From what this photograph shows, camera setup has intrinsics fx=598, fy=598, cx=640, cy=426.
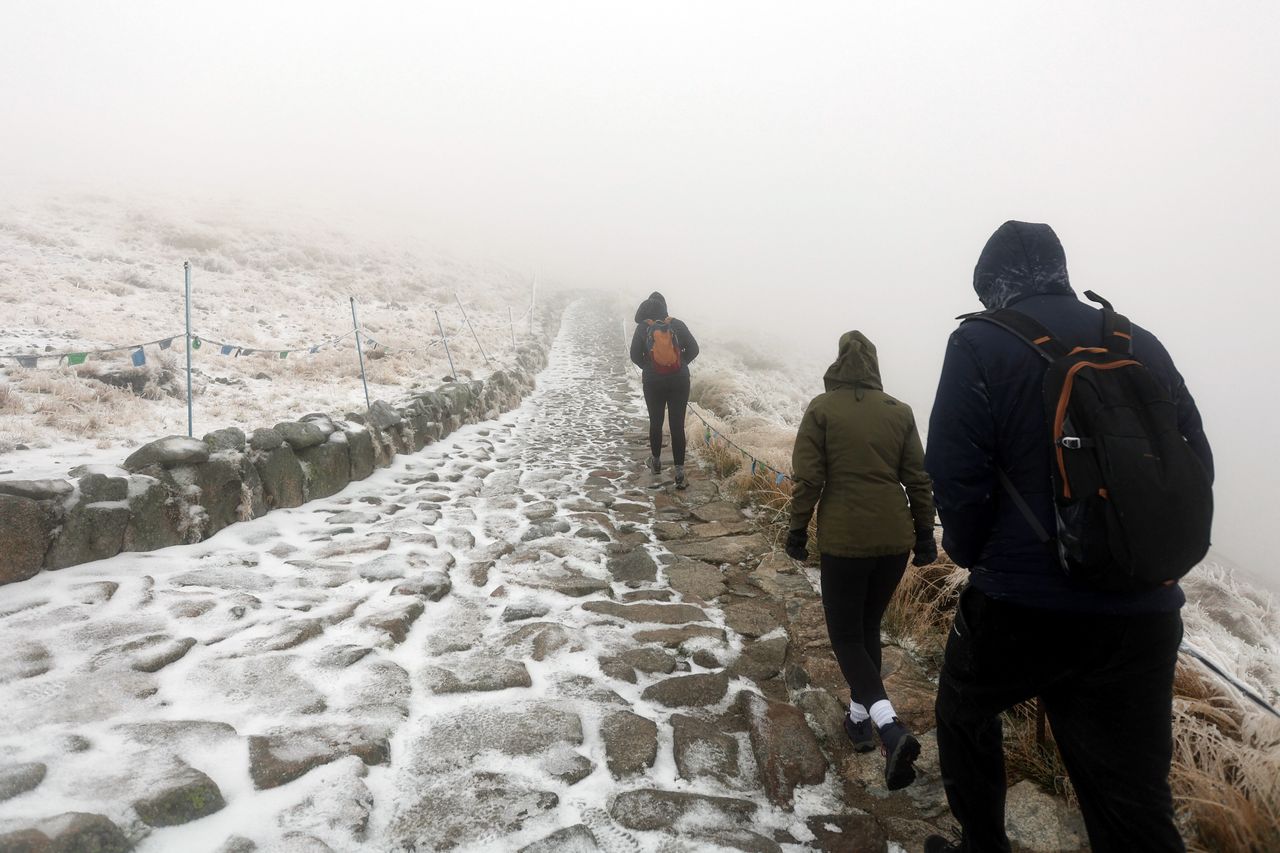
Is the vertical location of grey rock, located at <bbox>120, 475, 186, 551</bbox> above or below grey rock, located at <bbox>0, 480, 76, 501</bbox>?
below

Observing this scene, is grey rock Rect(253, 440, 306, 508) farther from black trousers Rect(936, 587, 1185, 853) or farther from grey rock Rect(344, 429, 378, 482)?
black trousers Rect(936, 587, 1185, 853)

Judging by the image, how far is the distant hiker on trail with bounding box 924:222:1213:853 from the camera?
4.79ft

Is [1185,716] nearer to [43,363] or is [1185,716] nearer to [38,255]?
[43,363]

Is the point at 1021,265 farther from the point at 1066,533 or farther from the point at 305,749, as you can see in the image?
the point at 305,749

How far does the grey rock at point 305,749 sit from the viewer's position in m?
2.34

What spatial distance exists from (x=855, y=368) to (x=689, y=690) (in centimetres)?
188

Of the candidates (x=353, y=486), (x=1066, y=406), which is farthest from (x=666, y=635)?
(x=353, y=486)

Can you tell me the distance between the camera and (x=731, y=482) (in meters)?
6.79

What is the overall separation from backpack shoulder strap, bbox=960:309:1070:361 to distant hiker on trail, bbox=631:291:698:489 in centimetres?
465

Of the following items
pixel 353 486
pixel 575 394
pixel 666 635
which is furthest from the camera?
pixel 575 394

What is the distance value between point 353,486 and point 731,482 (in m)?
4.03

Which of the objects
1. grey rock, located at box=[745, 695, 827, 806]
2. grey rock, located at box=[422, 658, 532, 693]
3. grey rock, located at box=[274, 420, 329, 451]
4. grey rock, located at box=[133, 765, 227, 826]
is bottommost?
grey rock, located at box=[745, 695, 827, 806]

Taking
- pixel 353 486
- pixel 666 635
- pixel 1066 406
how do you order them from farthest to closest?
pixel 353 486 < pixel 666 635 < pixel 1066 406

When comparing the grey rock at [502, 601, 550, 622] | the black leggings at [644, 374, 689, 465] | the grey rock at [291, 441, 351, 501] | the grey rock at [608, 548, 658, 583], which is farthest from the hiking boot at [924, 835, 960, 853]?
the grey rock at [291, 441, 351, 501]
